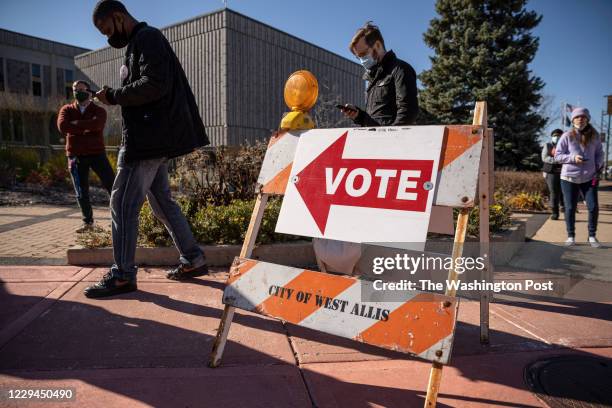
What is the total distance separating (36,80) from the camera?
27.5 m

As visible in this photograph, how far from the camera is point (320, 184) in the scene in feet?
7.14

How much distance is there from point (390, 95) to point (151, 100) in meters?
1.83

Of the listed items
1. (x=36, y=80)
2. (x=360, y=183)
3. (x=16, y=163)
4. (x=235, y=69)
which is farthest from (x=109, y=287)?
(x=36, y=80)

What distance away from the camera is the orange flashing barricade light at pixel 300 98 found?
8.12 feet

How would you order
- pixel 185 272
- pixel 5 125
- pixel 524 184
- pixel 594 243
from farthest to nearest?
Answer: 1. pixel 5 125
2. pixel 524 184
3. pixel 594 243
4. pixel 185 272

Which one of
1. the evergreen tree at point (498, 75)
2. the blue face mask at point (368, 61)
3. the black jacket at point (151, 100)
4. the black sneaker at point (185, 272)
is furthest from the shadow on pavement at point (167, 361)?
the evergreen tree at point (498, 75)

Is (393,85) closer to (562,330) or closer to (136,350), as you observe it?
(562,330)

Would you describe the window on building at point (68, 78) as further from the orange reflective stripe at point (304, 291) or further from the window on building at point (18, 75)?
the orange reflective stripe at point (304, 291)

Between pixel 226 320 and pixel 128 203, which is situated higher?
pixel 128 203

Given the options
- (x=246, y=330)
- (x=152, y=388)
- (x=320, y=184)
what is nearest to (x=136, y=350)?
(x=152, y=388)

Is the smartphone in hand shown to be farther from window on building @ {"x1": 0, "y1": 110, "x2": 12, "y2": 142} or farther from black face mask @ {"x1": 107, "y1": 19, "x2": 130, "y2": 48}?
window on building @ {"x1": 0, "y1": 110, "x2": 12, "y2": 142}

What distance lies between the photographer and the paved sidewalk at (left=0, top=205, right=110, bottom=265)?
4.26 meters

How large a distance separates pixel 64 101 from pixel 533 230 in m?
17.3

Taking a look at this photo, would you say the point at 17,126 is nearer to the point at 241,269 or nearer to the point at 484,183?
the point at 241,269
